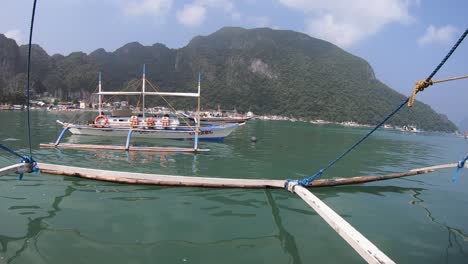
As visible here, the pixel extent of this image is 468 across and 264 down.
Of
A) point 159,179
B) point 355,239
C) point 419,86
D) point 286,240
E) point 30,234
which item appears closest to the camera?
point 355,239

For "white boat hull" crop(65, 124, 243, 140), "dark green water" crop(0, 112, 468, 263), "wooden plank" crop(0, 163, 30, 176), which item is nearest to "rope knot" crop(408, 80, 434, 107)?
"dark green water" crop(0, 112, 468, 263)

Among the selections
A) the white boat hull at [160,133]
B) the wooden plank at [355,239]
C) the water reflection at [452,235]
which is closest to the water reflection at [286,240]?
the wooden plank at [355,239]

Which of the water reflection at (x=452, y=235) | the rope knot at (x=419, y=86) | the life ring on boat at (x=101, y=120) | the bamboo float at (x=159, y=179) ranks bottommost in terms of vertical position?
the water reflection at (x=452, y=235)

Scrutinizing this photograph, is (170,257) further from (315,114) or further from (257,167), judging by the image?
(315,114)

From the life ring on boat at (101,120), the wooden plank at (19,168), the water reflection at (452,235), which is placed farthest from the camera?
the life ring on boat at (101,120)

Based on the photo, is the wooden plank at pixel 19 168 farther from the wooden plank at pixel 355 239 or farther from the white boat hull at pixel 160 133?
the white boat hull at pixel 160 133

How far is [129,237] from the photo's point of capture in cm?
649

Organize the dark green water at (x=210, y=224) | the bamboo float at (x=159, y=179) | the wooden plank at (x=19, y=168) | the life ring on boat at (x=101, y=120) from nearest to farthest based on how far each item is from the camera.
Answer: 1. the dark green water at (x=210, y=224)
2. the wooden plank at (x=19, y=168)
3. the bamboo float at (x=159, y=179)
4. the life ring on boat at (x=101, y=120)

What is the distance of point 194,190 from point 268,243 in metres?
4.28

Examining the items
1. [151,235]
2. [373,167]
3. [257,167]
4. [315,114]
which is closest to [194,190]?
[151,235]

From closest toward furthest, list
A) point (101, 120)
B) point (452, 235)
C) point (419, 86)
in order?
point (419, 86), point (452, 235), point (101, 120)

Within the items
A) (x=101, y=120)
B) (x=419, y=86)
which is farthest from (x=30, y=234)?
(x=101, y=120)

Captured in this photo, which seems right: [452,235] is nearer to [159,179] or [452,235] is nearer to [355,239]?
[355,239]

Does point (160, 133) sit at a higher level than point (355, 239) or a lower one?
higher
